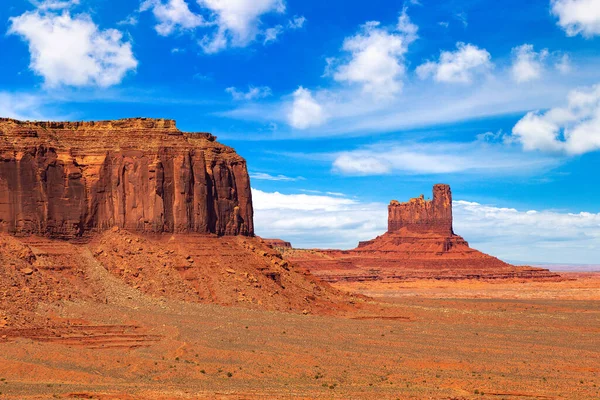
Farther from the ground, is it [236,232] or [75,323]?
[236,232]

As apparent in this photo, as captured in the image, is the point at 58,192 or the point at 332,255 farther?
the point at 332,255

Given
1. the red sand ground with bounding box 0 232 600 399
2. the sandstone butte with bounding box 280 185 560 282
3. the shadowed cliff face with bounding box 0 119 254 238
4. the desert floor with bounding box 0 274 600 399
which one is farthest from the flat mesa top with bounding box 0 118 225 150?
the sandstone butte with bounding box 280 185 560 282

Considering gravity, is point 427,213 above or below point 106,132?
above

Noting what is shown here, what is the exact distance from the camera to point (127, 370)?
38031mm

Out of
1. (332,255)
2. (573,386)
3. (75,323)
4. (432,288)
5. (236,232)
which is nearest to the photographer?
(573,386)

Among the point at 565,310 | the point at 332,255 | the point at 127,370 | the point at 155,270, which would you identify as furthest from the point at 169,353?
the point at 332,255

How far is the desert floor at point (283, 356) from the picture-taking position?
34188mm

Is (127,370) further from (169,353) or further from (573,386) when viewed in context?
(573,386)

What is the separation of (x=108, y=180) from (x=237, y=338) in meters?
23.0

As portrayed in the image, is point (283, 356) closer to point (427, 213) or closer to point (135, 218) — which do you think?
point (135, 218)

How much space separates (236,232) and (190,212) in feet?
17.9

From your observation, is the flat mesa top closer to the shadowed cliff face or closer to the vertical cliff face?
the shadowed cliff face

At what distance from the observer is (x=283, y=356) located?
4178 centimetres

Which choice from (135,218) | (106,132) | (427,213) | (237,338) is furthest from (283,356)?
(427,213)
